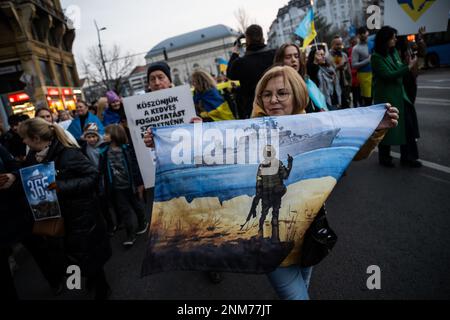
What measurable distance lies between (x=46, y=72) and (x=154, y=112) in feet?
88.0

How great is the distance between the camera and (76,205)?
2.59 m

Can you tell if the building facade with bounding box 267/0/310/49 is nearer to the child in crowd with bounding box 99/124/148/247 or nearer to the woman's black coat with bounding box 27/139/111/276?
the child in crowd with bounding box 99/124/148/247

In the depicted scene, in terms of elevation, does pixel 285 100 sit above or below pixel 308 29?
below

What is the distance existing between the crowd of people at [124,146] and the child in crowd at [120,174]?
14 millimetres

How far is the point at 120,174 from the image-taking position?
154 inches

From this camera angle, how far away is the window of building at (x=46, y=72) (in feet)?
78.1

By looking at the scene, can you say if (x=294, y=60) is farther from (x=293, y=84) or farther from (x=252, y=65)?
(x=293, y=84)

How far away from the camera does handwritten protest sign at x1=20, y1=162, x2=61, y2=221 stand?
2.49m

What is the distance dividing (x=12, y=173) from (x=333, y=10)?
8917cm

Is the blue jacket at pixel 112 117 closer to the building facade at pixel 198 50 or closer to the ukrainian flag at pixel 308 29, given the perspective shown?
the ukrainian flag at pixel 308 29

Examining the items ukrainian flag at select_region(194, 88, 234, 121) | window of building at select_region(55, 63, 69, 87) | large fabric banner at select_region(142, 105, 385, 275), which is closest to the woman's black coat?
large fabric banner at select_region(142, 105, 385, 275)

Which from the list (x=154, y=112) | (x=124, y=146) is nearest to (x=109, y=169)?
(x=124, y=146)

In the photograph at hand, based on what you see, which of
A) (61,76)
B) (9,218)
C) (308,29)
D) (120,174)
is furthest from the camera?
(61,76)
